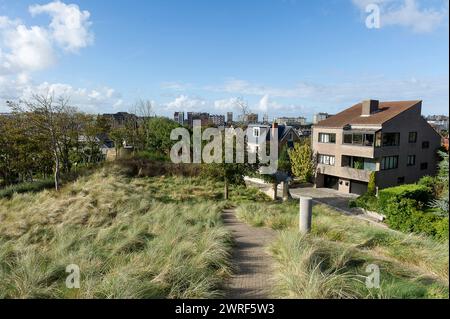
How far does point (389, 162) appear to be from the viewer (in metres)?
24.2

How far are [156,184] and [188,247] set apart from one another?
1093 centimetres

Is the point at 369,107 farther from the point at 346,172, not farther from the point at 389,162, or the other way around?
the point at 346,172

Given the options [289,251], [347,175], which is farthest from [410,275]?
[347,175]

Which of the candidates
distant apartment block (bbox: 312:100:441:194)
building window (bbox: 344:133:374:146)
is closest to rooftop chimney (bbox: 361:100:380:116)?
distant apartment block (bbox: 312:100:441:194)

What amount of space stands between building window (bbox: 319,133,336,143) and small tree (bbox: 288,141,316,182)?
1.36m

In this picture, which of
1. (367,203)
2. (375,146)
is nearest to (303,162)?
(375,146)

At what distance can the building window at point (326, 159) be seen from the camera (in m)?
26.7

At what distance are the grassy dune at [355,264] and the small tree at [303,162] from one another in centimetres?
1987

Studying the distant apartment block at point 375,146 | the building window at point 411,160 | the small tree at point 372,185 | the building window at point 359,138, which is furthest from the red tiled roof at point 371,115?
the building window at point 411,160

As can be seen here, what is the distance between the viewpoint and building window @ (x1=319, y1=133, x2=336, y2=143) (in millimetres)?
26419

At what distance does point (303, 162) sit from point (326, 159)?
2062 millimetres

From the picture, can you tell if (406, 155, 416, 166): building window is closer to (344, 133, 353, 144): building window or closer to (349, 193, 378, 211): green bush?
(344, 133, 353, 144): building window

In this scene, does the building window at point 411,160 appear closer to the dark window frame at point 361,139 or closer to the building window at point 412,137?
the building window at point 412,137
